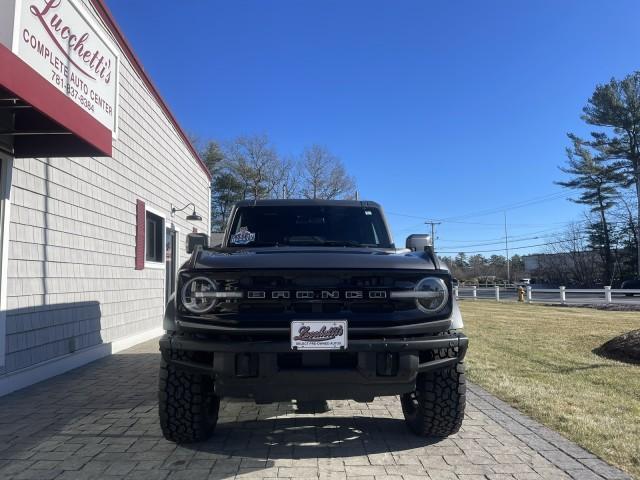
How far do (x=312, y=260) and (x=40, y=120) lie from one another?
3.68 m

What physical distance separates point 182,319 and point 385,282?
132cm

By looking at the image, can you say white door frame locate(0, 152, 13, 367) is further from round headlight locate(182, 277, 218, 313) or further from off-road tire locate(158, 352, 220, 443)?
round headlight locate(182, 277, 218, 313)

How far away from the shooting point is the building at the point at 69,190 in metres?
4.87

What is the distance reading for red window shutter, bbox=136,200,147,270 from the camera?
965cm

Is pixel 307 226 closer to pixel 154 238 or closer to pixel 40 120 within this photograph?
pixel 40 120

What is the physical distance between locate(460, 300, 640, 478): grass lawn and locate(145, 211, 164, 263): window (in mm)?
6591

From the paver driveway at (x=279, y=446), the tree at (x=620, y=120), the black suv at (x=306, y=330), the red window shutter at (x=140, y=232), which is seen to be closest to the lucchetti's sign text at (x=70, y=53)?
the black suv at (x=306, y=330)

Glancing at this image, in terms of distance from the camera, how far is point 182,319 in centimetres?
331

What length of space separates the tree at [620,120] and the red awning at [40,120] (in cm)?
4660

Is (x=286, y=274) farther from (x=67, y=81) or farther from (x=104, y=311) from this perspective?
(x=104, y=311)

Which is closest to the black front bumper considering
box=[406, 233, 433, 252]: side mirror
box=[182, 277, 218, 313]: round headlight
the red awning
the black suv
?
the black suv

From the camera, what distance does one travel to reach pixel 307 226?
4.91 meters

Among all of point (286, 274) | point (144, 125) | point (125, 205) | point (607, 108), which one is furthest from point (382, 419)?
point (607, 108)

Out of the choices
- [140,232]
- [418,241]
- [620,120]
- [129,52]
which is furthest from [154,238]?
[620,120]
